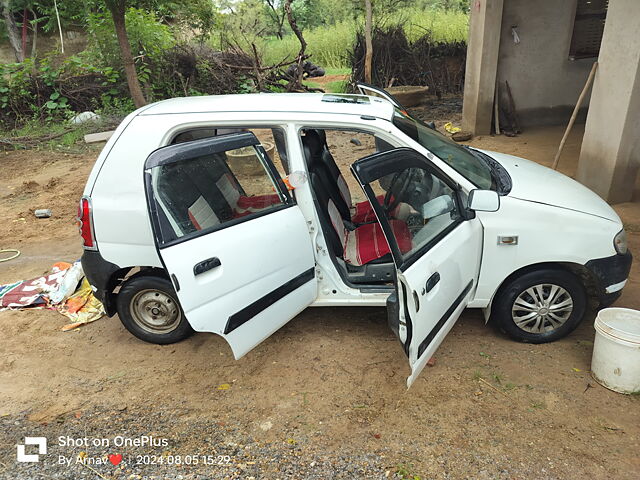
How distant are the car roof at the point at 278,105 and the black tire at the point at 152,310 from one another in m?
1.25

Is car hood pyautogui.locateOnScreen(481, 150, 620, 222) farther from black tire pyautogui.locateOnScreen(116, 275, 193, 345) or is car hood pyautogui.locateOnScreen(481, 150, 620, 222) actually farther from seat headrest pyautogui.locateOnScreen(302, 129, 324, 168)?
black tire pyautogui.locateOnScreen(116, 275, 193, 345)

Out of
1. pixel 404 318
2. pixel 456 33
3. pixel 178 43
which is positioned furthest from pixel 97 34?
pixel 404 318

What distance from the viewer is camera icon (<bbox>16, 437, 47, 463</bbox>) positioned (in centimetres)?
273

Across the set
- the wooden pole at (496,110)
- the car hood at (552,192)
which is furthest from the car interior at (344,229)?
the wooden pole at (496,110)

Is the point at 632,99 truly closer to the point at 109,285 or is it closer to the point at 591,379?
the point at 591,379

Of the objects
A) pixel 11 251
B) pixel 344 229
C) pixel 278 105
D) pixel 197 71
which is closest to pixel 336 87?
pixel 197 71

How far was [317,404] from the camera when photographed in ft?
9.93

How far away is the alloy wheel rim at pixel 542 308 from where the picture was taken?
326 centimetres

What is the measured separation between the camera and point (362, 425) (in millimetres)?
2838

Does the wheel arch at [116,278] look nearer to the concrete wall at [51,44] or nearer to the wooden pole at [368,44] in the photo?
the wooden pole at [368,44]

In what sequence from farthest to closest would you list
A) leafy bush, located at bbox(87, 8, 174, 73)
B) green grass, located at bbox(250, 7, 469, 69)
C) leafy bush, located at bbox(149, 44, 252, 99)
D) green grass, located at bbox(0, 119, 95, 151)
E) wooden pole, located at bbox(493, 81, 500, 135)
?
1. green grass, located at bbox(250, 7, 469, 69)
2. leafy bush, located at bbox(149, 44, 252, 99)
3. leafy bush, located at bbox(87, 8, 174, 73)
4. green grass, located at bbox(0, 119, 95, 151)
5. wooden pole, located at bbox(493, 81, 500, 135)

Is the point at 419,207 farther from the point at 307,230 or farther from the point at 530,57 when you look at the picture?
the point at 530,57

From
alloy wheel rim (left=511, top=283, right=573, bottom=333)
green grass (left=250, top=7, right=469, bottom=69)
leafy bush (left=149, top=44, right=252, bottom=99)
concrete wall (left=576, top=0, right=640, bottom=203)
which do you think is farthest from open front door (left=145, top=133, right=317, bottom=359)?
green grass (left=250, top=7, right=469, bottom=69)

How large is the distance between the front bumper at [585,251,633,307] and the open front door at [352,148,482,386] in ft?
2.59
